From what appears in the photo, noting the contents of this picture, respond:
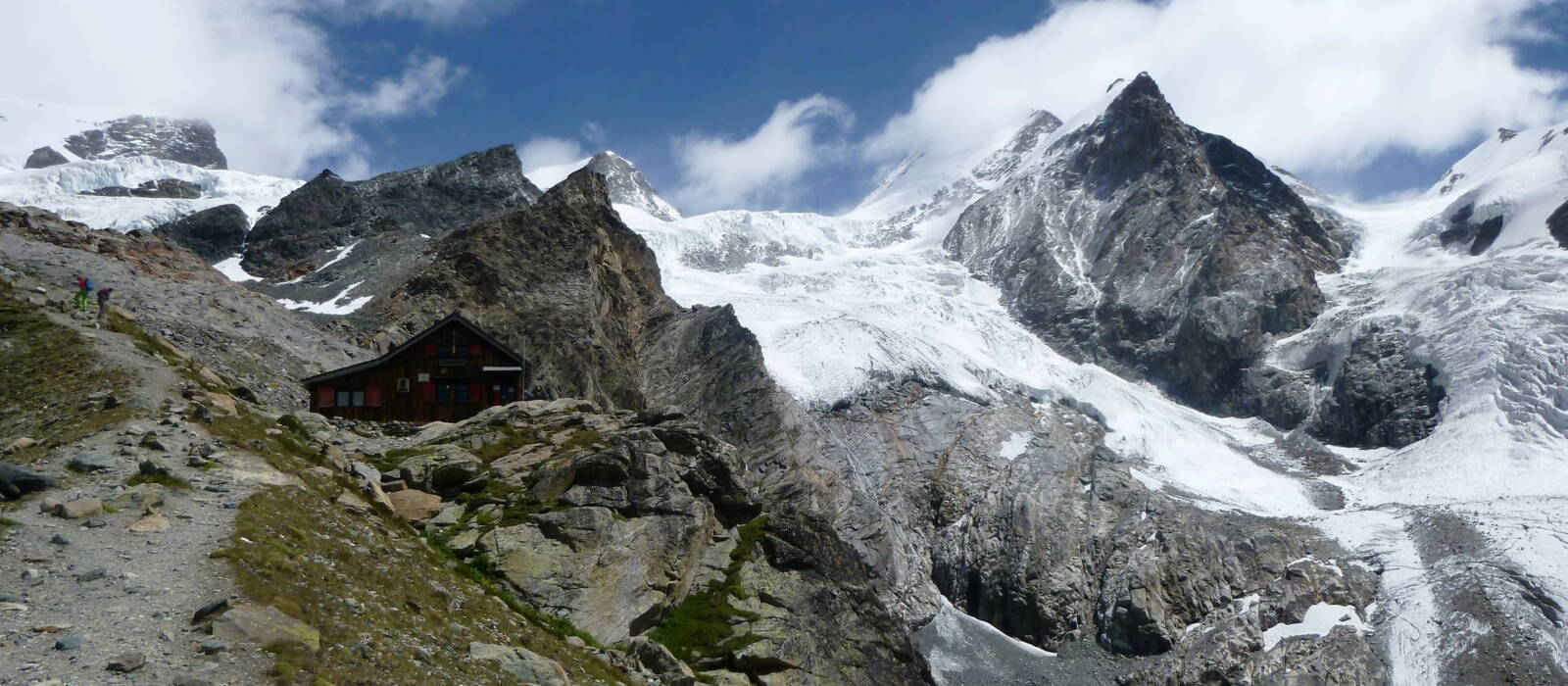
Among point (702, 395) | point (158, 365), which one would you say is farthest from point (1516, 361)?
point (158, 365)

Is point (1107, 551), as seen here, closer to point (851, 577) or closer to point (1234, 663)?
point (1234, 663)

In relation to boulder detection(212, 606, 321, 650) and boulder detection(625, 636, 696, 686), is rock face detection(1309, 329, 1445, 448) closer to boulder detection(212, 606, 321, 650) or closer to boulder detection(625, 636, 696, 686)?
boulder detection(625, 636, 696, 686)

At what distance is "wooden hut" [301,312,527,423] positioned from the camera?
46844 millimetres

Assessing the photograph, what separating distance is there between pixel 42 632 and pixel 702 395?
113320 millimetres

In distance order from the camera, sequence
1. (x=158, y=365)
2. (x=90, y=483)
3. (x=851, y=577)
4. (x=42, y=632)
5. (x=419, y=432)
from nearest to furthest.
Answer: (x=42, y=632), (x=90, y=483), (x=158, y=365), (x=419, y=432), (x=851, y=577)

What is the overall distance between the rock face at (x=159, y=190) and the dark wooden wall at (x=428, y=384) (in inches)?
6761

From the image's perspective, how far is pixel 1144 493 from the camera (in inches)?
5044

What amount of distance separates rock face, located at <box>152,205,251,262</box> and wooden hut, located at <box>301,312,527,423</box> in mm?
109074

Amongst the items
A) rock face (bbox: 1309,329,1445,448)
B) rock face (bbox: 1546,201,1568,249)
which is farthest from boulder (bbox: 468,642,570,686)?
rock face (bbox: 1546,201,1568,249)

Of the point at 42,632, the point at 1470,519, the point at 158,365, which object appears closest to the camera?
the point at 42,632

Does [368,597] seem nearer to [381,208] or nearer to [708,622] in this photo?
[708,622]

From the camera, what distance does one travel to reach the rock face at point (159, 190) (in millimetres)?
186000

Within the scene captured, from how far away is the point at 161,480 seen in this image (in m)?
19.0

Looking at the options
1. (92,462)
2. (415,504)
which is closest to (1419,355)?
(415,504)
